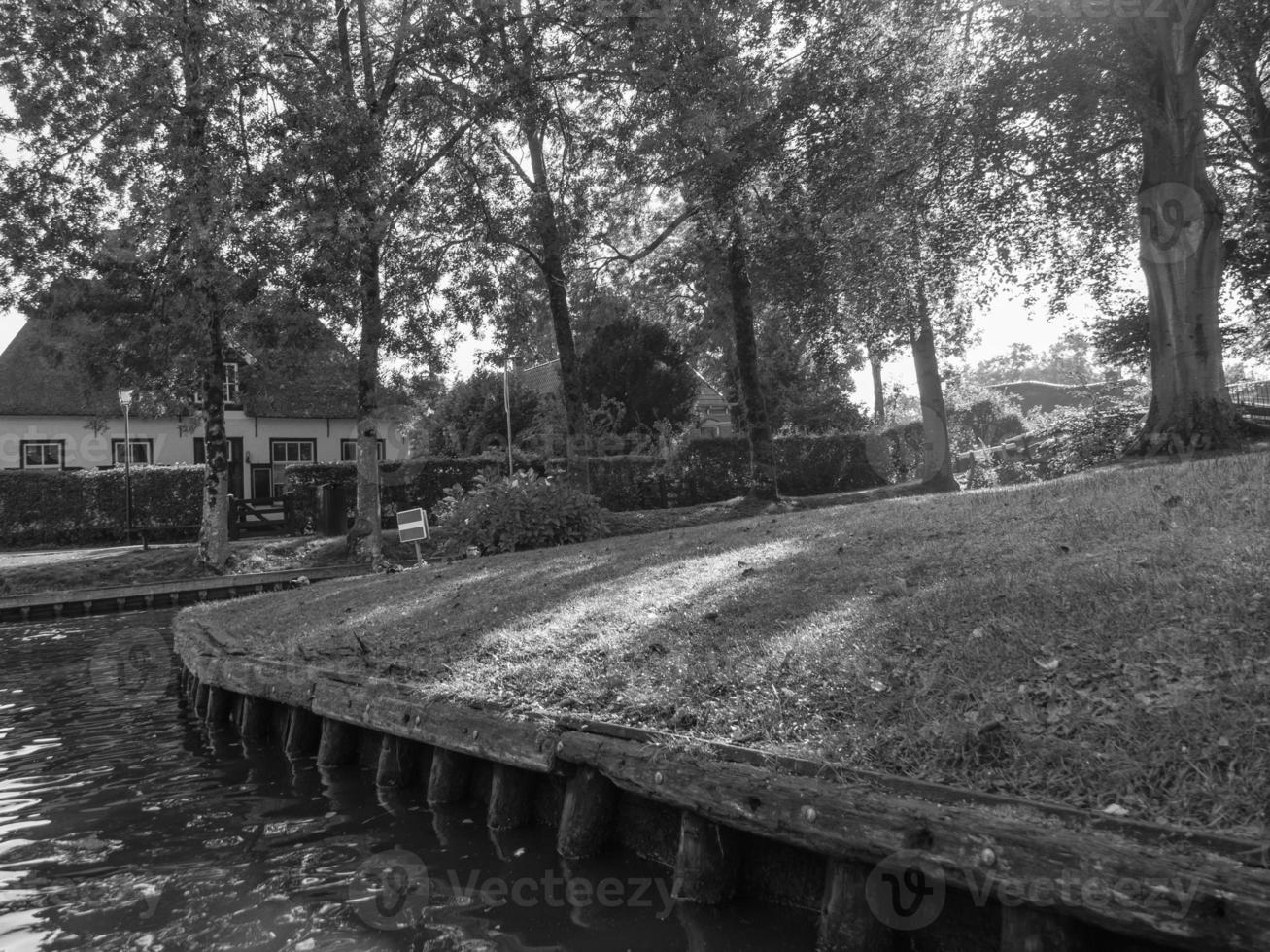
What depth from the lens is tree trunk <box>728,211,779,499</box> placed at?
2449 centimetres

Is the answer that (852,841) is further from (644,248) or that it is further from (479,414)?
(479,414)

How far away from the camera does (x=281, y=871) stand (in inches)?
225

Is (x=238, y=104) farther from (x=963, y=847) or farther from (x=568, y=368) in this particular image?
(x=963, y=847)

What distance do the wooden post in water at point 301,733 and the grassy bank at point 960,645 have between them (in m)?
0.58

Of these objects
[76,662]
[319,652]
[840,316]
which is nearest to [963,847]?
[319,652]

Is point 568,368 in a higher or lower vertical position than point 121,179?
lower

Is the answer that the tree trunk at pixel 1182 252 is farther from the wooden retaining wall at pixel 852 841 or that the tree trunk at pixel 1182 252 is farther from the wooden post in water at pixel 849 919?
the wooden post in water at pixel 849 919

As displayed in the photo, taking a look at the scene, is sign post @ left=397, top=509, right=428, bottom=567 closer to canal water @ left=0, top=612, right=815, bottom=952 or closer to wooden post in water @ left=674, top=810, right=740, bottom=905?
→ canal water @ left=0, top=612, right=815, bottom=952

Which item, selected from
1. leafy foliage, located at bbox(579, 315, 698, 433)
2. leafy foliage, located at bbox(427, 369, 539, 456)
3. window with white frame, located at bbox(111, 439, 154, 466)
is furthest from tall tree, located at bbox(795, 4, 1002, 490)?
window with white frame, located at bbox(111, 439, 154, 466)

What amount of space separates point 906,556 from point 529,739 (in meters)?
3.55

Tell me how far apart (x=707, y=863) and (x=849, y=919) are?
2.88 feet

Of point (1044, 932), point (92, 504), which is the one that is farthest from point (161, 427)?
point (1044, 932)

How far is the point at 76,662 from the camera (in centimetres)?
1386

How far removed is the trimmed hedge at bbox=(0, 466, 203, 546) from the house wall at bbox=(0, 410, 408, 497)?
11.5 feet
